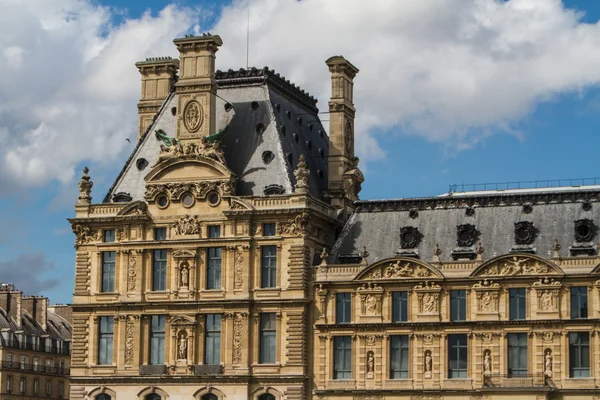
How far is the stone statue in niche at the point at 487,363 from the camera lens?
88625 millimetres

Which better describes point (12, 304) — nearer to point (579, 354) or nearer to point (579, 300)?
point (579, 300)

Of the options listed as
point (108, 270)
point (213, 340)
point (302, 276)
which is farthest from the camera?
point (108, 270)

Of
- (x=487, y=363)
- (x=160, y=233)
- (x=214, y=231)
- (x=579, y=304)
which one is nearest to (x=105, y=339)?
(x=160, y=233)

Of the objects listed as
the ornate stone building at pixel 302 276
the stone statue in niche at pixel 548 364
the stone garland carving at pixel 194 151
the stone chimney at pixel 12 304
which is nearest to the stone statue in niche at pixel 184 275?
the ornate stone building at pixel 302 276

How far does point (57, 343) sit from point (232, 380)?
4592 centimetres

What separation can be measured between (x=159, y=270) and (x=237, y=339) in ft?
23.1

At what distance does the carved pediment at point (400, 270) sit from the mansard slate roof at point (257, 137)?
7491 millimetres

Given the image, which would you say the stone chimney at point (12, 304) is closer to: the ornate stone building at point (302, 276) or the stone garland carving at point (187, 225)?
the ornate stone building at point (302, 276)

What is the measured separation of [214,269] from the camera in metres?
94.8

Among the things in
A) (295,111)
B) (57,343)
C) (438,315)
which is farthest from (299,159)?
(57,343)

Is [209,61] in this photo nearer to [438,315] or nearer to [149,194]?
[149,194]

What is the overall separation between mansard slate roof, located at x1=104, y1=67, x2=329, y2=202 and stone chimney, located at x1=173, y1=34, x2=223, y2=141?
209cm

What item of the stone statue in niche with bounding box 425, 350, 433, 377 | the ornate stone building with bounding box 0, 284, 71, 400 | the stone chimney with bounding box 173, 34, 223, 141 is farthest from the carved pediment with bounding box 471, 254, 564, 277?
the ornate stone building with bounding box 0, 284, 71, 400

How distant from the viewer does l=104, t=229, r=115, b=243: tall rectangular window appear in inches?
3834
